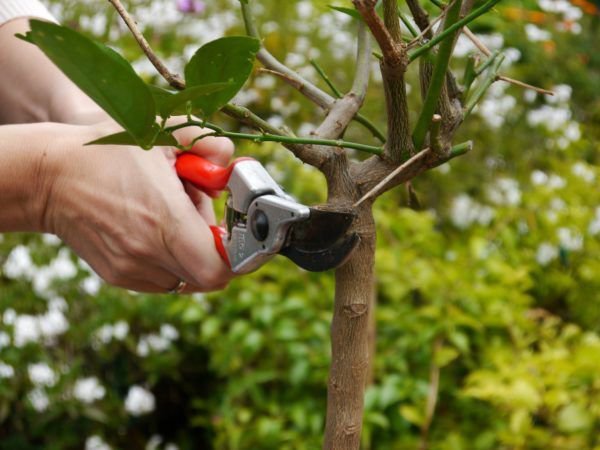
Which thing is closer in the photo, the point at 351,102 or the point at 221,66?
the point at 221,66

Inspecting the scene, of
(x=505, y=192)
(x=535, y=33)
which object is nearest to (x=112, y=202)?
(x=505, y=192)

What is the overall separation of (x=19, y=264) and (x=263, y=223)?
1675mm

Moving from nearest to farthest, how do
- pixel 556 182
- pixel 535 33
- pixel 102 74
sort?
pixel 102 74 → pixel 556 182 → pixel 535 33

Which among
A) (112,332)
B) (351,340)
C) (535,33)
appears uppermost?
(535,33)

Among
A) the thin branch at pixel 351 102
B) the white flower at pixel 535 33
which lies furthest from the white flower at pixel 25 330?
the white flower at pixel 535 33

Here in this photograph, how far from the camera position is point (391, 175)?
0.73m

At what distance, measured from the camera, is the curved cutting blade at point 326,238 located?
2.53 feet

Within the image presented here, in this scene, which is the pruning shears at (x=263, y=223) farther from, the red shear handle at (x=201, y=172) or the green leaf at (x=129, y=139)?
the green leaf at (x=129, y=139)

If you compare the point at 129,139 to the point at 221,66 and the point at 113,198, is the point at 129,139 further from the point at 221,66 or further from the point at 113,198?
the point at 113,198

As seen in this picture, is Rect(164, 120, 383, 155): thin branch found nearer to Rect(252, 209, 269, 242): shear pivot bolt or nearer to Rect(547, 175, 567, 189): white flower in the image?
Rect(252, 209, 269, 242): shear pivot bolt

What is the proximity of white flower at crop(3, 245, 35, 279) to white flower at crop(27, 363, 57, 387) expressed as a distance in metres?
0.26

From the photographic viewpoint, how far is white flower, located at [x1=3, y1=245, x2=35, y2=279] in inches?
92.3

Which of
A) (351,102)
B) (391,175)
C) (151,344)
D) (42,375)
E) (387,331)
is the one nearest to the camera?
(391,175)

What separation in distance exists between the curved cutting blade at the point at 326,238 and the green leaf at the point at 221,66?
0.17 metres
